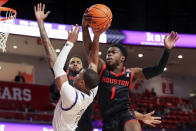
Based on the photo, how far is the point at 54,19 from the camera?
632 inches

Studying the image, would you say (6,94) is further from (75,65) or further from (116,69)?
(116,69)

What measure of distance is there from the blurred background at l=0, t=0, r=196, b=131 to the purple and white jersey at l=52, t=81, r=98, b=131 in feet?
20.0

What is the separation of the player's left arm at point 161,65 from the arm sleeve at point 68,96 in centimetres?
154

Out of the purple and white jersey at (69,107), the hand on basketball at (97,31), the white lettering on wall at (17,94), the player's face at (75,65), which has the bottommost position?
the white lettering on wall at (17,94)

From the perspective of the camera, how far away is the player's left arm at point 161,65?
427 cm

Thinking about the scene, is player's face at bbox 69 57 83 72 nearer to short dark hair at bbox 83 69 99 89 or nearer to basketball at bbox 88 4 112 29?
basketball at bbox 88 4 112 29

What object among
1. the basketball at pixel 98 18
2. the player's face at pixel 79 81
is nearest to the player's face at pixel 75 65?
the basketball at pixel 98 18

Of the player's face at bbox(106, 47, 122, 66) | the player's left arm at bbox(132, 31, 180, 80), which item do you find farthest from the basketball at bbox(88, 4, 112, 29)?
the player's left arm at bbox(132, 31, 180, 80)

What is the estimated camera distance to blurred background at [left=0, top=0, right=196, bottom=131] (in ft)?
38.1

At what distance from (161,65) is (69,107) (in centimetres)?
162

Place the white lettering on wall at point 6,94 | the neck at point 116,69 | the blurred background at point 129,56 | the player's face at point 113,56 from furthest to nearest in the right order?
the blurred background at point 129,56 < the white lettering on wall at point 6,94 < the neck at point 116,69 < the player's face at point 113,56

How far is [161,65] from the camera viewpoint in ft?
14.1

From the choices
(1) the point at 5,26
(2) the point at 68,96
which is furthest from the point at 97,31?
(1) the point at 5,26

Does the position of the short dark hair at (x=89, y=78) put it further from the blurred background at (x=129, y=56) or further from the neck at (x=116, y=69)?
the blurred background at (x=129, y=56)
